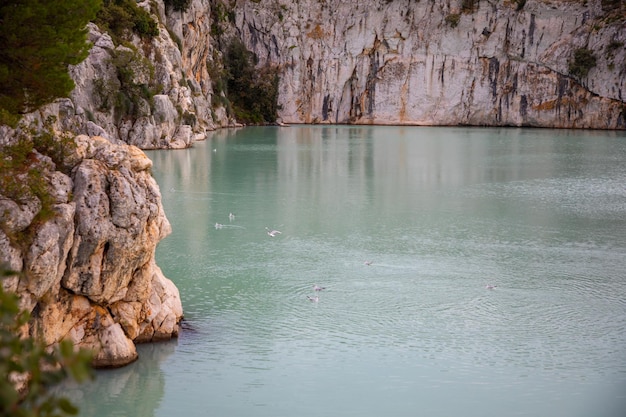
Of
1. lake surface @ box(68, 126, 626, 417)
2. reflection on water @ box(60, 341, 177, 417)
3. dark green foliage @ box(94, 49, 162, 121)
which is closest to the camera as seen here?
reflection on water @ box(60, 341, 177, 417)

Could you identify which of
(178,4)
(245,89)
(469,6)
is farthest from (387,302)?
(469,6)

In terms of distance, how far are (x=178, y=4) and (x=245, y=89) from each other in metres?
20.2

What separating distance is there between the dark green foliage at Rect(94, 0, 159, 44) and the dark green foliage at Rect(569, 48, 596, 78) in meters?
45.6

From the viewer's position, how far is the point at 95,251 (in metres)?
12.5

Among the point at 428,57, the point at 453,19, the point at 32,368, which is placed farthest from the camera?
the point at 428,57

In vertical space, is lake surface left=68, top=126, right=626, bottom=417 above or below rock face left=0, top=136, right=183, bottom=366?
below

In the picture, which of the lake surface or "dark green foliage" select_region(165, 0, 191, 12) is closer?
the lake surface

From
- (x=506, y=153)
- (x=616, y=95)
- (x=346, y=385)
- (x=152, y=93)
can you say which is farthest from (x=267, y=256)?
(x=616, y=95)

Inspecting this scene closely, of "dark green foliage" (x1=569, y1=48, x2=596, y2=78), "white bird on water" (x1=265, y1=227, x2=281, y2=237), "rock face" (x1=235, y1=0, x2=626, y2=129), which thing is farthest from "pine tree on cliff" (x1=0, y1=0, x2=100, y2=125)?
"rock face" (x1=235, y1=0, x2=626, y2=129)

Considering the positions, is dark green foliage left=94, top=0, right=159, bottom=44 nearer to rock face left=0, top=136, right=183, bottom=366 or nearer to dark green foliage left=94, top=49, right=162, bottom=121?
dark green foliage left=94, top=49, right=162, bottom=121

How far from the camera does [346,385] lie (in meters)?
13.2

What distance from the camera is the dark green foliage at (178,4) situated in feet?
207

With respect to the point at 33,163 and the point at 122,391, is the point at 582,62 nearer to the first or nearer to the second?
the point at 122,391

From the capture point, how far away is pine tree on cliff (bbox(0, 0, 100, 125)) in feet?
42.2
